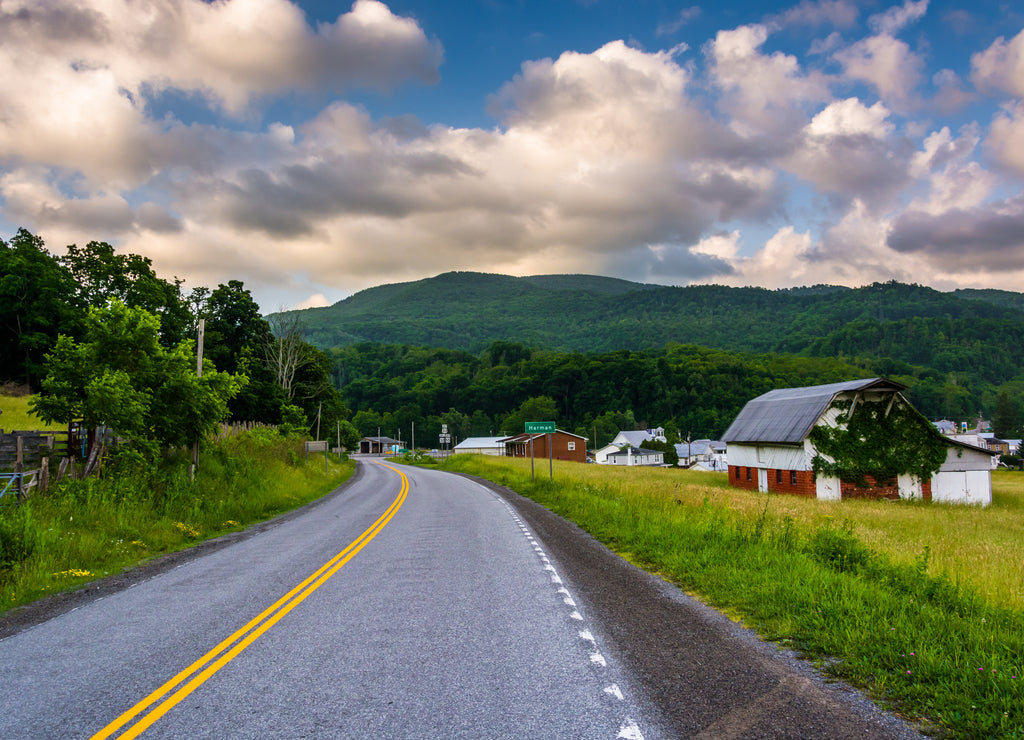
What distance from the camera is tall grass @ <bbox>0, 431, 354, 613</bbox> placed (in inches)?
390

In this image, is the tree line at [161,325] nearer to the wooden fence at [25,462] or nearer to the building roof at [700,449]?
the wooden fence at [25,462]

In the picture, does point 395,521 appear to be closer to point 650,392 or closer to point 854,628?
point 854,628

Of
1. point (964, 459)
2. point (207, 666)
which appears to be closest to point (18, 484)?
point (207, 666)

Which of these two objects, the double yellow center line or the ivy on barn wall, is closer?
the double yellow center line

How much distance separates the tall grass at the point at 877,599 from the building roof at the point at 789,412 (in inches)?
818

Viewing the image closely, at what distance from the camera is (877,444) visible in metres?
35.5

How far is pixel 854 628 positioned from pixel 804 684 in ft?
4.88

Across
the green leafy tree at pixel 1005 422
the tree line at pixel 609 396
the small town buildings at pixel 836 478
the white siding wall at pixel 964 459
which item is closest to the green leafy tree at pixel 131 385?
the small town buildings at pixel 836 478

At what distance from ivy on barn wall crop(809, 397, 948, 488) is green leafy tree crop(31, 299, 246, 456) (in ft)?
105

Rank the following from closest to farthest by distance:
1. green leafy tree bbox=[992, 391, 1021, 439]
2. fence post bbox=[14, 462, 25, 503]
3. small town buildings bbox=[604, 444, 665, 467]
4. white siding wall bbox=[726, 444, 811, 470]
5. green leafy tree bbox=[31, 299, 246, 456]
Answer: fence post bbox=[14, 462, 25, 503]
green leafy tree bbox=[31, 299, 246, 456]
white siding wall bbox=[726, 444, 811, 470]
small town buildings bbox=[604, 444, 665, 467]
green leafy tree bbox=[992, 391, 1021, 439]

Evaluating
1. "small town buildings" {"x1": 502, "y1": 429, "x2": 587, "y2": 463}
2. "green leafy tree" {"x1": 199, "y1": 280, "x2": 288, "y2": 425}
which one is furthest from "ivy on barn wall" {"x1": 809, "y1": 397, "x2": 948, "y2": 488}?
"small town buildings" {"x1": 502, "y1": 429, "x2": 587, "y2": 463}

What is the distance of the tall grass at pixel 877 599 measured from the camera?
16.1 ft

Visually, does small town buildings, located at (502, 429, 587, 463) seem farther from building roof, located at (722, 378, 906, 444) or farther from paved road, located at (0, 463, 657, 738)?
paved road, located at (0, 463, 657, 738)

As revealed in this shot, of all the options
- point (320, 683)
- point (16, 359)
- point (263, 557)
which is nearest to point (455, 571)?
point (263, 557)
